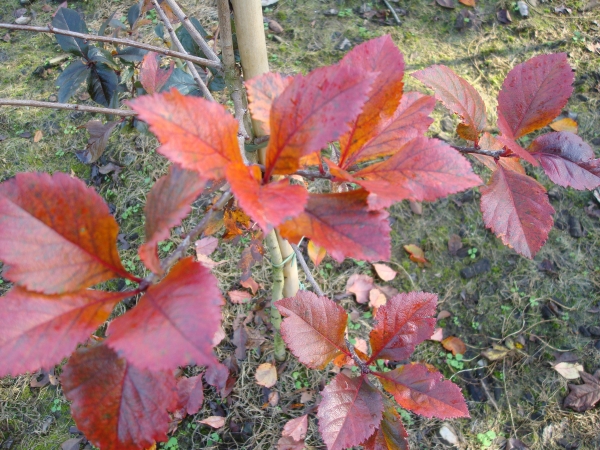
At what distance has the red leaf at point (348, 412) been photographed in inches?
32.6

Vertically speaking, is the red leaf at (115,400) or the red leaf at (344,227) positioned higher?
the red leaf at (344,227)

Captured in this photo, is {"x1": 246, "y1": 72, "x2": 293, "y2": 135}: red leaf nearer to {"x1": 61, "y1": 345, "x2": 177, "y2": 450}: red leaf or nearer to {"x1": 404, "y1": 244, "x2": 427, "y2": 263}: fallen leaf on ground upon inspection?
{"x1": 61, "y1": 345, "x2": 177, "y2": 450}: red leaf

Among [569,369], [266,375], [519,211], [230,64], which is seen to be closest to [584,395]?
[569,369]

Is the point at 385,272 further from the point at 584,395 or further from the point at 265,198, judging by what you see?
the point at 265,198

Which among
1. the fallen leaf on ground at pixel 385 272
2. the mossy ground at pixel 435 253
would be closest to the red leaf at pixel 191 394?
the mossy ground at pixel 435 253

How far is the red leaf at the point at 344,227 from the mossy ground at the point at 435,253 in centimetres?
100

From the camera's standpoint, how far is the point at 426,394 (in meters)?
0.89

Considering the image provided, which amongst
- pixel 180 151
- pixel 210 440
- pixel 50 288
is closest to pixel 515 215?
pixel 180 151

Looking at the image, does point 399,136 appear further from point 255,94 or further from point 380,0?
point 380,0

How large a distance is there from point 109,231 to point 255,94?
0.86 feet

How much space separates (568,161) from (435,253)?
1.42m

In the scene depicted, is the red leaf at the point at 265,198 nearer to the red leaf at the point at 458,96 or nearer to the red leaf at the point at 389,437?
the red leaf at the point at 458,96

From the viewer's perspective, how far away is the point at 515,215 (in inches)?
32.1

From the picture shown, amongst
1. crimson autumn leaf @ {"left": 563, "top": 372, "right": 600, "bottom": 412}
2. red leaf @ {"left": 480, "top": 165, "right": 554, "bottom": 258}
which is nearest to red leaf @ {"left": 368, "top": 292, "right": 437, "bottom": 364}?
red leaf @ {"left": 480, "top": 165, "right": 554, "bottom": 258}
